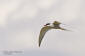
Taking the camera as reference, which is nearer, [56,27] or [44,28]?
[56,27]

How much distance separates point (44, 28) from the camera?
43.2ft

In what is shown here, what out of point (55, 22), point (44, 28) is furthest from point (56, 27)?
point (44, 28)

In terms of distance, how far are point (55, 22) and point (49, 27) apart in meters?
0.78

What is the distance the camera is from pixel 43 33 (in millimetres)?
12711

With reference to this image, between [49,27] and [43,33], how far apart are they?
1.26 feet

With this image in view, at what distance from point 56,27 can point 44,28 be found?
1062 millimetres

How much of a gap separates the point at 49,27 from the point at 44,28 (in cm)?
44

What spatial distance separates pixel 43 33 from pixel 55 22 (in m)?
0.93

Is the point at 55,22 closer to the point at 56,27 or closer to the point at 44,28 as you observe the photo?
the point at 56,27

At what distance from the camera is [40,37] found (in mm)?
12055

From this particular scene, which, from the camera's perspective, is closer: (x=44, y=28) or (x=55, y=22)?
(x=55, y=22)

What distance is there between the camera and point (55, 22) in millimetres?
12086

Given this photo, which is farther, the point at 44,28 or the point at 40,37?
the point at 44,28

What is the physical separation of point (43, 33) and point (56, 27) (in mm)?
765
